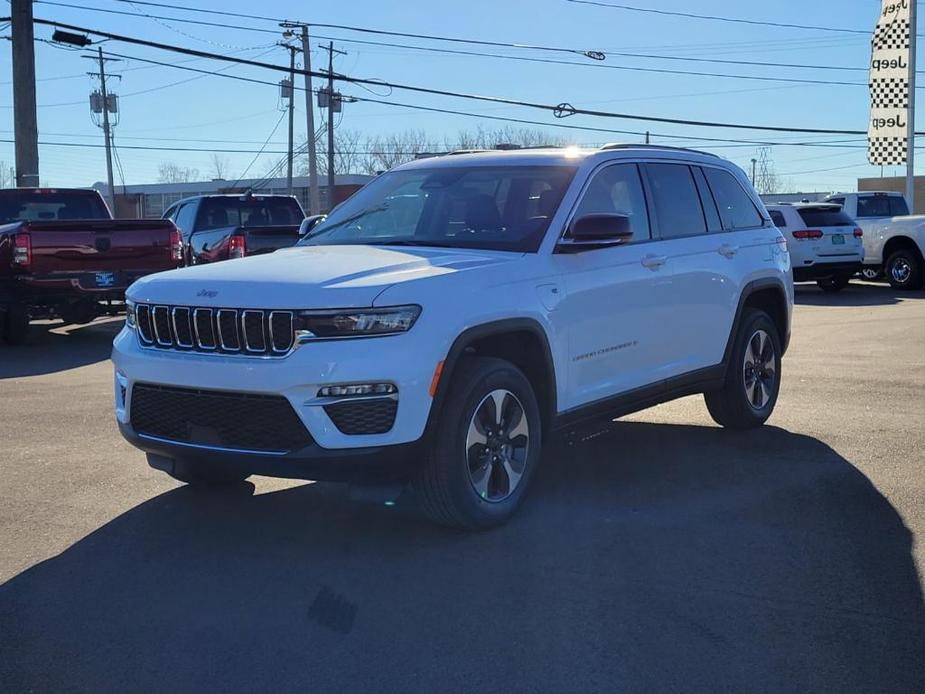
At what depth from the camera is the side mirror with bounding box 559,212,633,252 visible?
5594 millimetres

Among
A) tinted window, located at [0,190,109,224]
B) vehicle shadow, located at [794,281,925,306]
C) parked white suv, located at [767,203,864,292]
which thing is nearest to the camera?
tinted window, located at [0,190,109,224]

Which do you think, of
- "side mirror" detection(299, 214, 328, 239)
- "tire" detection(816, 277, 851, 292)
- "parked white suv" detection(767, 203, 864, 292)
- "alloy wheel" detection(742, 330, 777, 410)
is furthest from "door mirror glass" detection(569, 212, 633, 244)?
"tire" detection(816, 277, 851, 292)

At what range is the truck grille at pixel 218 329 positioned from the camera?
470 cm

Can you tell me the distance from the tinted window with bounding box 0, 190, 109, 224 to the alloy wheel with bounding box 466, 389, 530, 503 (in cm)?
1168

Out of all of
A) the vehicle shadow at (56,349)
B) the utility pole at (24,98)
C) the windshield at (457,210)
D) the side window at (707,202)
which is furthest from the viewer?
the utility pole at (24,98)

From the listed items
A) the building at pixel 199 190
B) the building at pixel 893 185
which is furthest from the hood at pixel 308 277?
the building at pixel 893 185

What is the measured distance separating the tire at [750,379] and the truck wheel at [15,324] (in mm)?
8973

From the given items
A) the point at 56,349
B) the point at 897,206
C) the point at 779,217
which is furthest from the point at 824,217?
the point at 56,349

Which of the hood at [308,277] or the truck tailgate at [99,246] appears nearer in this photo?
the hood at [308,277]

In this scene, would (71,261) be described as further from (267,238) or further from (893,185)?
(893,185)

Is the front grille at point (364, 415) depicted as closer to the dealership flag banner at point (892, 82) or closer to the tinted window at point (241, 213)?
the tinted window at point (241, 213)

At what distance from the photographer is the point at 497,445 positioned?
5.29m

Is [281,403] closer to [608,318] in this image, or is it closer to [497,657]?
[497,657]

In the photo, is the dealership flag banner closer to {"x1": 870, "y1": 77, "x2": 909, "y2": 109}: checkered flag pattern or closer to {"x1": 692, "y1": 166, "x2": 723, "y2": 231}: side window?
{"x1": 870, "y1": 77, "x2": 909, "y2": 109}: checkered flag pattern
